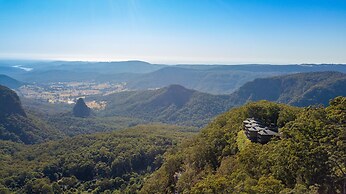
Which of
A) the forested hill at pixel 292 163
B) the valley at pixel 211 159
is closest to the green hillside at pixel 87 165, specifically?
the valley at pixel 211 159

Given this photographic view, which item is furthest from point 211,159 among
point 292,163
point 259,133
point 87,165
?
point 87,165

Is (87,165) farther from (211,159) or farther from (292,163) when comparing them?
(292,163)

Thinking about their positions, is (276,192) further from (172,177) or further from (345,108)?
(172,177)

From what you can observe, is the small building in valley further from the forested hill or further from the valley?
the forested hill

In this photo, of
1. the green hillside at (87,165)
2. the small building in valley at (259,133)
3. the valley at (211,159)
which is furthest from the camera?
the green hillside at (87,165)

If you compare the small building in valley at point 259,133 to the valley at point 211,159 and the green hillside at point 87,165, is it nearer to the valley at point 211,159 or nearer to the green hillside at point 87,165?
the valley at point 211,159

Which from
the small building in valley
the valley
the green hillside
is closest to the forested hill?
the valley

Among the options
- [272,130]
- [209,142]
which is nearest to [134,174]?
[209,142]

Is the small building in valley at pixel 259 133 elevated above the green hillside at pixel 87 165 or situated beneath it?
elevated above

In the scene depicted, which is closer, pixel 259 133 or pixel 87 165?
pixel 259 133
